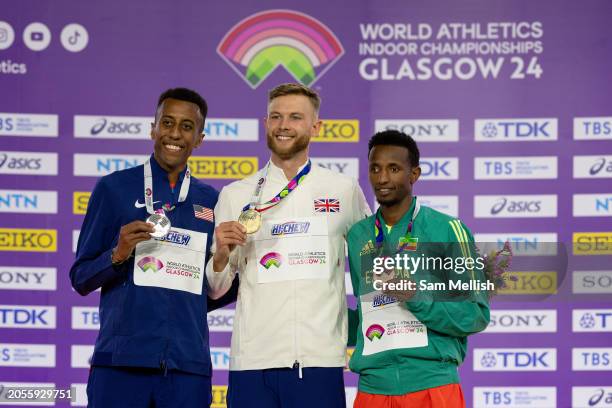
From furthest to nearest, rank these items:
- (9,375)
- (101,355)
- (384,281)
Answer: (9,375), (101,355), (384,281)

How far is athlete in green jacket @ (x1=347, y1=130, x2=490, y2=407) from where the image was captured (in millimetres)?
2828

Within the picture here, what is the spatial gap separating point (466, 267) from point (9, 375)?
11.6 feet

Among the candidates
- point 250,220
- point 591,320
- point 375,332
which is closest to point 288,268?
point 250,220

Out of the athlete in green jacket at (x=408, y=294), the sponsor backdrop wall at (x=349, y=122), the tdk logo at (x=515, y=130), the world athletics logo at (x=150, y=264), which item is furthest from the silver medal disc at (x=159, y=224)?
the tdk logo at (x=515, y=130)

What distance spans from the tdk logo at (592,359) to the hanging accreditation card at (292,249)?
2936 mm

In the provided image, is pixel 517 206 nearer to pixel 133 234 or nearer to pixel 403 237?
pixel 403 237

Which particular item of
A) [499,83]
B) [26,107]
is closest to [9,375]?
[26,107]

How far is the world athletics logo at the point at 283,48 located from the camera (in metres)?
5.34

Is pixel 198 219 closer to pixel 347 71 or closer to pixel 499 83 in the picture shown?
pixel 347 71

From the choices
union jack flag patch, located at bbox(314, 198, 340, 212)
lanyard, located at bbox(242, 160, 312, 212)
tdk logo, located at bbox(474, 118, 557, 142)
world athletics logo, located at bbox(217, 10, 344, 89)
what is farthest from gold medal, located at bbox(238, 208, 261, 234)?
tdk logo, located at bbox(474, 118, 557, 142)

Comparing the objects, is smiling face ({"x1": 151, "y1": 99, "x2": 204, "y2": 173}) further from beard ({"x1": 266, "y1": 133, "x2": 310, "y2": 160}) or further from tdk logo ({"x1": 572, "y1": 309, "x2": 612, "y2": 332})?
tdk logo ({"x1": 572, "y1": 309, "x2": 612, "y2": 332})

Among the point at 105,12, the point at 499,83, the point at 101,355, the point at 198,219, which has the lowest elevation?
the point at 101,355

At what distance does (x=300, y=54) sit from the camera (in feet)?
17.5

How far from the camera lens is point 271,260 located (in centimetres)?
300
